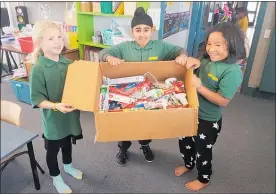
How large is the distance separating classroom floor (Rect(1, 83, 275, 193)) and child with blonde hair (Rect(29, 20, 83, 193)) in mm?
426

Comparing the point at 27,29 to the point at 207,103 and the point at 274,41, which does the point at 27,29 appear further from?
the point at 274,41

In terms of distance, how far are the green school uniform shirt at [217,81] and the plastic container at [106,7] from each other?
4.27 ft

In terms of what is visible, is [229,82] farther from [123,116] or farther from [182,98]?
[123,116]

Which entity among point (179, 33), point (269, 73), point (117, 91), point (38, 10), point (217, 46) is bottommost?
point (269, 73)

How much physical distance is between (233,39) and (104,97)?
2.12 feet

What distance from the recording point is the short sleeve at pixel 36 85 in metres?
1.05

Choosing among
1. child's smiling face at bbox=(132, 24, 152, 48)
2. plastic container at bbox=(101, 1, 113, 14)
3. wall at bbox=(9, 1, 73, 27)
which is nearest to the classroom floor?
child's smiling face at bbox=(132, 24, 152, 48)

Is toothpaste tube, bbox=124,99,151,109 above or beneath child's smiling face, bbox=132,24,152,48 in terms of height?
beneath

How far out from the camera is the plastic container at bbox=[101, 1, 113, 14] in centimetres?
211

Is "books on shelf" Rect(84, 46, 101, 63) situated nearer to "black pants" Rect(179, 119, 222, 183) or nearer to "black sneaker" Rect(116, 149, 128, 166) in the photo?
"black sneaker" Rect(116, 149, 128, 166)

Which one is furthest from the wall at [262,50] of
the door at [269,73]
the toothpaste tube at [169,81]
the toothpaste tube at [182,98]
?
the toothpaste tube at [182,98]

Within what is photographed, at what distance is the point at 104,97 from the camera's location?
101 cm

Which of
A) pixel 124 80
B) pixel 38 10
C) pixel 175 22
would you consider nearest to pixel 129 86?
pixel 124 80

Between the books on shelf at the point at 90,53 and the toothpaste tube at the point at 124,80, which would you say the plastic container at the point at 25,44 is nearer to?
the books on shelf at the point at 90,53
